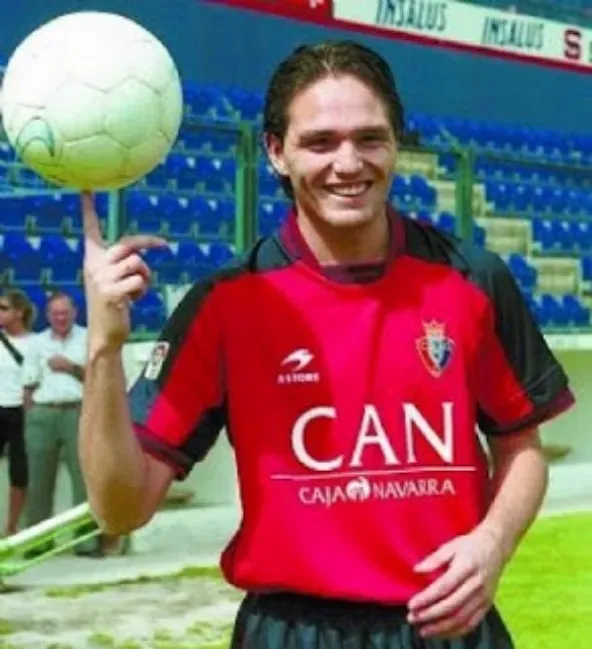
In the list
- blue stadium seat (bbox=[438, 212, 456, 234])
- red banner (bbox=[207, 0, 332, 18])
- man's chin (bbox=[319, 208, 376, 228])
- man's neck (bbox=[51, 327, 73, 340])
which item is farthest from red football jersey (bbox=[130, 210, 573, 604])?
red banner (bbox=[207, 0, 332, 18])

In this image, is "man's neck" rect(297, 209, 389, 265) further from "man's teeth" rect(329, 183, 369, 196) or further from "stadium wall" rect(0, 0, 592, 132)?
"stadium wall" rect(0, 0, 592, 132)

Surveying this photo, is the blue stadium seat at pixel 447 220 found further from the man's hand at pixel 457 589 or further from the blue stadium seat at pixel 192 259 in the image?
the man's hand at pixel 457 589

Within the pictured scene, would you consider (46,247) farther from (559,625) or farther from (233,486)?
(559,625)

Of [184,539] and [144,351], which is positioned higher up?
[144,351]

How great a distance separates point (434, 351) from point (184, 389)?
0.39m

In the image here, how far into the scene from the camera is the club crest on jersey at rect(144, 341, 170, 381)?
2.73 m

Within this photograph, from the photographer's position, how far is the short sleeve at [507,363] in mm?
2746

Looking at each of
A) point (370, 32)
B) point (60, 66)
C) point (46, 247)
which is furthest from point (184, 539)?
point (60, 66)

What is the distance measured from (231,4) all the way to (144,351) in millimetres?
5197

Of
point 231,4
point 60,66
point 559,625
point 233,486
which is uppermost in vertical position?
point 60,66

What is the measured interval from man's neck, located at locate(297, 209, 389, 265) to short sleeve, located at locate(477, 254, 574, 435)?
0.17m

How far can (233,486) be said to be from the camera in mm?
12031

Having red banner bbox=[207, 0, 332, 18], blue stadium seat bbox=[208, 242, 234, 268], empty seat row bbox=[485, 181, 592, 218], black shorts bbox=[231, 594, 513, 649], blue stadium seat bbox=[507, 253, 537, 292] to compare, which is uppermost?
black shorts bbox=[231, 594, 513, 649]

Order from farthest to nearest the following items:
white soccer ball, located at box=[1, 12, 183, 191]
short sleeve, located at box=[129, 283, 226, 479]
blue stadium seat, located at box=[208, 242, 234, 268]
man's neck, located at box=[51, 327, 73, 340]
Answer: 1. blue stadium seat, located at box=[208, 242, 234, 268]
2. man's neck, located at box=[51, 327, 73, 340]
3. white soccer ball, located at box=[1, 12, 183, 191]
4. short sleeve, located at box=[129, 283, 226, 479]
